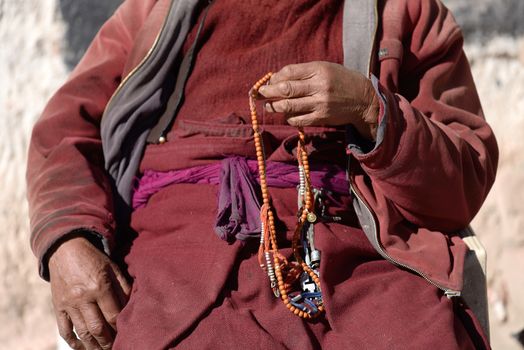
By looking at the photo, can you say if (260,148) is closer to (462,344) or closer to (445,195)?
(445,195)

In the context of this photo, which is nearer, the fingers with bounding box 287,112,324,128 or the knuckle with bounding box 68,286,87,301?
the fingers with bounding box 287,112,324,128

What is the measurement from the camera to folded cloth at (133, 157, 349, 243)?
1.82 metres

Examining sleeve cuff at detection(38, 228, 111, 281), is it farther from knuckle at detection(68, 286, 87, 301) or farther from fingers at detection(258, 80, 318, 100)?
fingers at detection(258, 80, 318, 100)

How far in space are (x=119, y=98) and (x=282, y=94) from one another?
614mm

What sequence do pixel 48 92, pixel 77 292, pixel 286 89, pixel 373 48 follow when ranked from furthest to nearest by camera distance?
pixel 48 92 → pixel 373 48 → pixel 77 292 → pixel 286 89

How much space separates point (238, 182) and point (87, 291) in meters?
0.48

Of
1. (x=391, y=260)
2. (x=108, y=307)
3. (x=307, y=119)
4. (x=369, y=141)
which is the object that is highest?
(x=307, y=119)

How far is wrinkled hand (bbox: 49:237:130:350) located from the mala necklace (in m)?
0.42

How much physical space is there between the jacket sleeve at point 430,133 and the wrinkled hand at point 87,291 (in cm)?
72

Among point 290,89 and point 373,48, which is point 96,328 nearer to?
point 290,89

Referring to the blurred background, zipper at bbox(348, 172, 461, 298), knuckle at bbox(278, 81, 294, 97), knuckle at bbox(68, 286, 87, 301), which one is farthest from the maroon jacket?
→ the blurred background

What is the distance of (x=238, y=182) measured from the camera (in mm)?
1883

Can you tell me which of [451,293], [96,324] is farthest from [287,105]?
[96,324]

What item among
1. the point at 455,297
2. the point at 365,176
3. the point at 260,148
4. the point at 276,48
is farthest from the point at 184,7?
the point at 455,297
